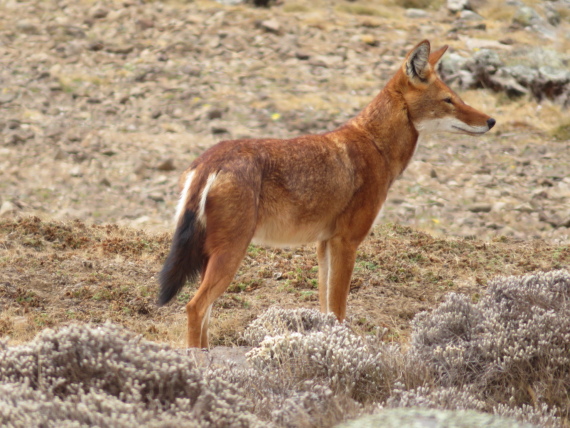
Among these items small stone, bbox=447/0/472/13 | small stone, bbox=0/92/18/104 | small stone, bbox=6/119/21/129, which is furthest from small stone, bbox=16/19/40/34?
small stone, bbox=447/0/472/13

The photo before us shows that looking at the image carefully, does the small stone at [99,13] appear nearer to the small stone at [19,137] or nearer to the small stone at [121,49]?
the small stone at [121,49]

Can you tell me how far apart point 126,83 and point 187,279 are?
414 inches

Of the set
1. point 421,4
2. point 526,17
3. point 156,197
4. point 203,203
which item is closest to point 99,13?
point 156,197

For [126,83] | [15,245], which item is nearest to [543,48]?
[126,83]

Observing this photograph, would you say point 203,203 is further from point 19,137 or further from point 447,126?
point 19,137

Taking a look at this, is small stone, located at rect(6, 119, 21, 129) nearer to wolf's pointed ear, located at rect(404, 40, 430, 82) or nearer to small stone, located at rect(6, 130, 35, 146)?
small stone, located at rect(6, 130, 35, 146)

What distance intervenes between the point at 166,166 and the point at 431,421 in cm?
953

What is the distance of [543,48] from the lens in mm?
16859

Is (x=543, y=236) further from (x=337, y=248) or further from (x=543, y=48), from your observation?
(x=543, y=48)

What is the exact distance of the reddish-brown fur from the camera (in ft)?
18.1

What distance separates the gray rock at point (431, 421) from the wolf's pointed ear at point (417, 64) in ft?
12.8

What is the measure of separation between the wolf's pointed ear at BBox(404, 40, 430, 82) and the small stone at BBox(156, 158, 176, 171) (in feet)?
21.0

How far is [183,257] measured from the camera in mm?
5539

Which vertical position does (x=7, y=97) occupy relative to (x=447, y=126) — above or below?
below
